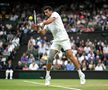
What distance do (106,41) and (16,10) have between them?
297 inches

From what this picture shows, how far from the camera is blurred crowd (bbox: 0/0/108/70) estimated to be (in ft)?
79.7

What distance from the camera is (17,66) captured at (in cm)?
2430

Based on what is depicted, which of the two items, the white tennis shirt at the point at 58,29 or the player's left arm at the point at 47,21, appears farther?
the white tennis shirt at the point at 58,29

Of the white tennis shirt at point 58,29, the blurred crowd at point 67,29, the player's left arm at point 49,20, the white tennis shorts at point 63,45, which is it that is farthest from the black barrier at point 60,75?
the player's left arm at point 49,20

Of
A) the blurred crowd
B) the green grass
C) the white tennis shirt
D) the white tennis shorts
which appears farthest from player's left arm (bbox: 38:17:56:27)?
the blurred crowd

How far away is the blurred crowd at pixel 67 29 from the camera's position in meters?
24.3

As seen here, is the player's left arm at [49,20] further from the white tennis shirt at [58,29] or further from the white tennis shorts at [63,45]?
the white tennis shorts at [63,45]

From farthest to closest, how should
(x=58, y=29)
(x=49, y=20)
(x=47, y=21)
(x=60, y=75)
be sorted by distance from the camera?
1. (x=60, y=75)
2. (x=58, y=29)
3. (x=49, y=20)
4. (x=47, y=21)

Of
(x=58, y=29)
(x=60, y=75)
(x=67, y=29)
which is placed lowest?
(x=60, y=75)

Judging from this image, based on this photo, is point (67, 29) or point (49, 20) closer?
point (49, 20)

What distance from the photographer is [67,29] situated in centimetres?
2847

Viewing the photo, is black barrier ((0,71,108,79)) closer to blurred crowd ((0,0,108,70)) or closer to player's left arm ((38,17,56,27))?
blurred crowd ((0,0,108,70))

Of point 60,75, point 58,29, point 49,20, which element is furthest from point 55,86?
point 60,75

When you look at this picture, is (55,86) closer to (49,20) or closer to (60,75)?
(49,20)
